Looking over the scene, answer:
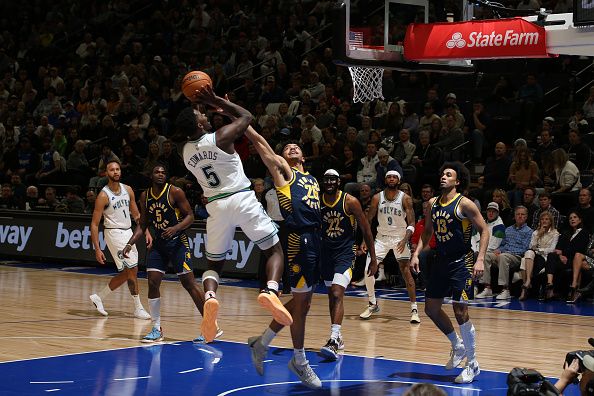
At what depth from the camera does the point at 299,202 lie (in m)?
8.73

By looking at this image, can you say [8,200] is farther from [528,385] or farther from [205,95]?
[528,385]

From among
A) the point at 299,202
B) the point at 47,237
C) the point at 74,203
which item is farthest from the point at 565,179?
the point at 47,237

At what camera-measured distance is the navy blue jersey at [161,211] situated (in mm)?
11188

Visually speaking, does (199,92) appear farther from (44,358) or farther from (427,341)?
(427,341)

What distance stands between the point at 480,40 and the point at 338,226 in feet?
8.53

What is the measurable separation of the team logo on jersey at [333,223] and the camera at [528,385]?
241 inches

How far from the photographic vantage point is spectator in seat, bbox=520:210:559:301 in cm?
1481

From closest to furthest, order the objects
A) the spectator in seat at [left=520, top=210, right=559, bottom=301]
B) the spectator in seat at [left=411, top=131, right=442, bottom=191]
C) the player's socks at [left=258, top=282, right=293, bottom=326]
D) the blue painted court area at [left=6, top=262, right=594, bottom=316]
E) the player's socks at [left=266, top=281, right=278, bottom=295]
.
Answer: the player's socks at [left=258, top=282, right=293, bottom=326]
the player's socks at [left=266, top=281, right=278, bottom=295]
the blue painted court area at [left=6, top=262, right=594, bottom=316]
the spectator in seat at [left=520, top=210, right=559, bottom=301]
the spectator in seat at [left=411, top=131, right=442, bottom=191]

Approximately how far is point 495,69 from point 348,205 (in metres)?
9.29

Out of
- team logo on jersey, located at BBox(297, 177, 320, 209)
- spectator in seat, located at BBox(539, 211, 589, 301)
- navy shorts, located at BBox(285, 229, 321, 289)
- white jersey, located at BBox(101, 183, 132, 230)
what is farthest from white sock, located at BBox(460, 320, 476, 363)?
spectator in seat, located at BBox(539, 211, 589, 301)

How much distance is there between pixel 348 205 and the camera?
35.4 feet

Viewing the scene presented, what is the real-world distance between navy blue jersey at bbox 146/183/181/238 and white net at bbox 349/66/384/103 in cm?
250

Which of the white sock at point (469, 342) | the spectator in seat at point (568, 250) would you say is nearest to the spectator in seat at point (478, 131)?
the spectator in seat at point (568, 250)

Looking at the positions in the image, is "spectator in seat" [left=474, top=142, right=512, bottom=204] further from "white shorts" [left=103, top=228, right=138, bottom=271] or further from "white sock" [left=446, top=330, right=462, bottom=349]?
"white sock" [left=446, top=330, right=462, bottom=349]
